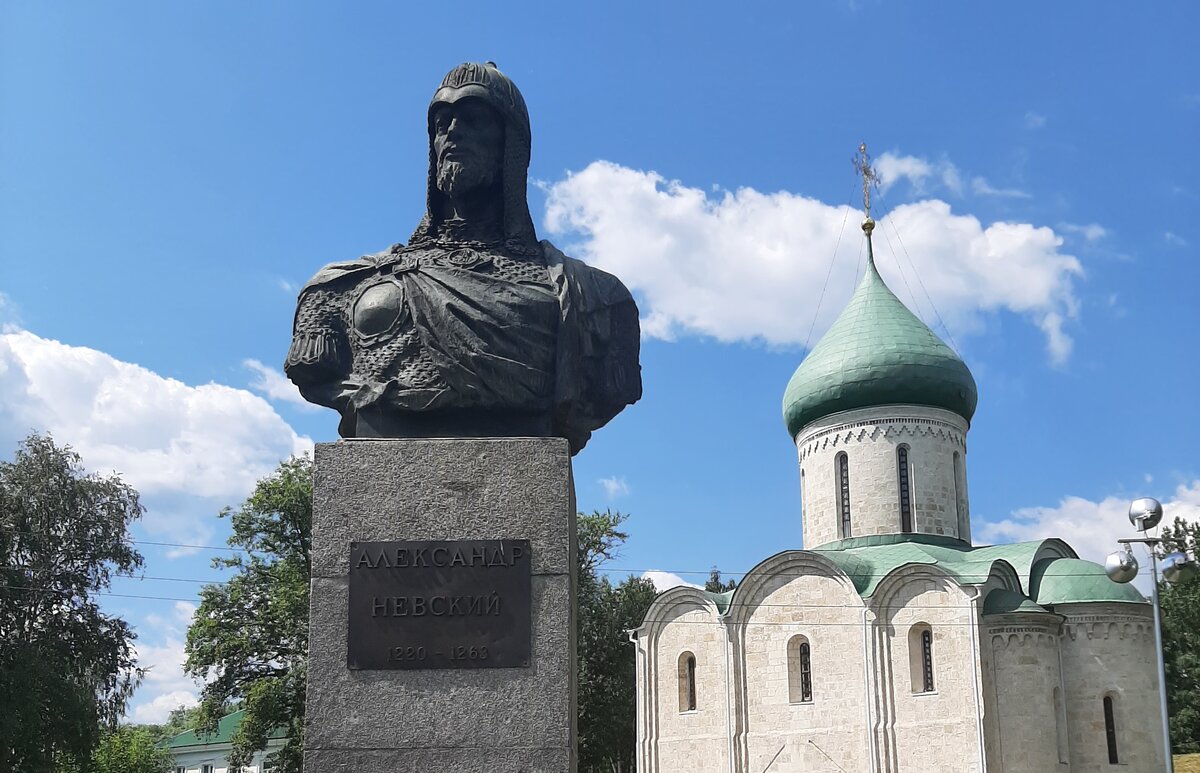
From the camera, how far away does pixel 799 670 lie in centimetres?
2998

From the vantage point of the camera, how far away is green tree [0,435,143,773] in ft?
71.8

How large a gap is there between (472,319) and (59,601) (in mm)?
20233

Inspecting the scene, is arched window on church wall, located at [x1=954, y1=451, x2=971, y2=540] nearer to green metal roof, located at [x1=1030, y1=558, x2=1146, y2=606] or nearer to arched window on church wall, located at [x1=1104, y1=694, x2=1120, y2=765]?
green metal roof, located at [x1=1030, y1=558, x2=1146, y2=606]

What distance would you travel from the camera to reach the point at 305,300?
6320 mm

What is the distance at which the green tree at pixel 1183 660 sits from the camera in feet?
118

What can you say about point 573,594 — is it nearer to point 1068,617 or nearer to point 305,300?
point 305,300

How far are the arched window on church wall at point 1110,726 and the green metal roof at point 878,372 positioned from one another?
8305mm

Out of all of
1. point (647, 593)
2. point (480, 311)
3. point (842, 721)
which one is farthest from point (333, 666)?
point (647, 593)

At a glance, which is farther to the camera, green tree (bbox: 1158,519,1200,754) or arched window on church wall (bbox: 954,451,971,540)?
green tree (bbox: 1158,519,1200,754)

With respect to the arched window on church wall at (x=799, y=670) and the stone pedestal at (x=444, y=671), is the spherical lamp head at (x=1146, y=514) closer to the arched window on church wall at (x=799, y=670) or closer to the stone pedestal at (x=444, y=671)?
the stone pedestal at (x=444, y=671)

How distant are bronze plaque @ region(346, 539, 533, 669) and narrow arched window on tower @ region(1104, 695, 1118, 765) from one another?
26.1 m

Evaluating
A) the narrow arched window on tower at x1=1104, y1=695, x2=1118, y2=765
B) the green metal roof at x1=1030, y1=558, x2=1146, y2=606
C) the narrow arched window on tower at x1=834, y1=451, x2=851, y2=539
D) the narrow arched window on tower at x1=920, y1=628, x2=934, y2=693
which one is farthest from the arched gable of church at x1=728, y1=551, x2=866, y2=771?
the narrow arched window on tower at x1=1104, y1=695, x2=1118, y2=765

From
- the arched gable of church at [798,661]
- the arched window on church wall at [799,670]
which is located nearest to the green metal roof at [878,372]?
the arched gable of church at [798,661]

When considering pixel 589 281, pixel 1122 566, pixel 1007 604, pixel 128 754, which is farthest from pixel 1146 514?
pixel 128 754
